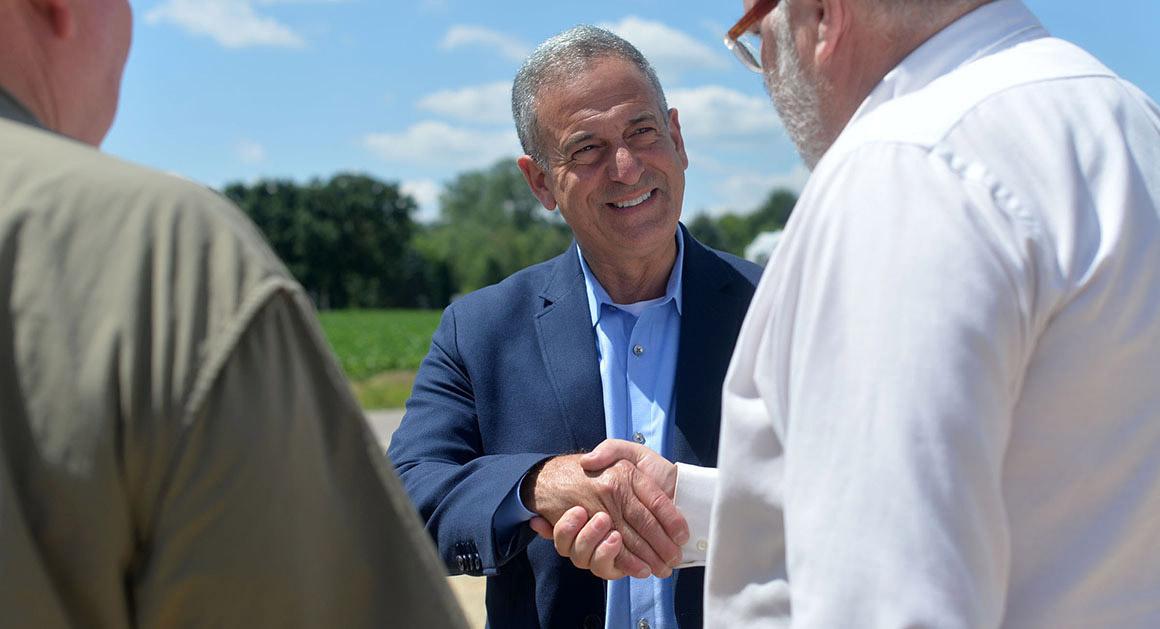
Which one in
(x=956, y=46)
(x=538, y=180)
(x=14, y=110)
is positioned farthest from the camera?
(x=538, y=180)

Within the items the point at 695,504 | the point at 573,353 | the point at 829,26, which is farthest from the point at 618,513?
the point at 829,26

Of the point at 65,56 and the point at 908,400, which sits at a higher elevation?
the point at 65,56

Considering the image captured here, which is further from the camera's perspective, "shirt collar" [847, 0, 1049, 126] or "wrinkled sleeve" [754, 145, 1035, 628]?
"shirt collar" [847, 0, 1049, 126]

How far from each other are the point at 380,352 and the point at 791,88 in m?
39.5

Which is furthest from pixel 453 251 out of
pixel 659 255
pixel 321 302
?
pixel 659 255

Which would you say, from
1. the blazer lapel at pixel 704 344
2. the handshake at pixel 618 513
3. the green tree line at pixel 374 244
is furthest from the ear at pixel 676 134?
the green tree line at pixel 374 244

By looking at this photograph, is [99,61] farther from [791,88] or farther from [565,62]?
[565,62]

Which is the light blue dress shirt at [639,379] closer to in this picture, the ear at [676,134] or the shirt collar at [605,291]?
the shirt collar at [605,291]

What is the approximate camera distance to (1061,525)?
4.73 ft

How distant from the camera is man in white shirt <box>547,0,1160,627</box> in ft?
4.35

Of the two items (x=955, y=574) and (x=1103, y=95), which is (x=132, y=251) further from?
(x=1103, y=95)

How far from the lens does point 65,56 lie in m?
1.25

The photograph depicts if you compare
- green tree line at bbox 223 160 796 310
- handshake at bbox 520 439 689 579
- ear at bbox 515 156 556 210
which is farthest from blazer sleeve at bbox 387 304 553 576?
green tree line at bbox 223 160 796 310

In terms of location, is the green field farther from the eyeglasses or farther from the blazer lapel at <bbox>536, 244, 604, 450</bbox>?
the eyeglasses
